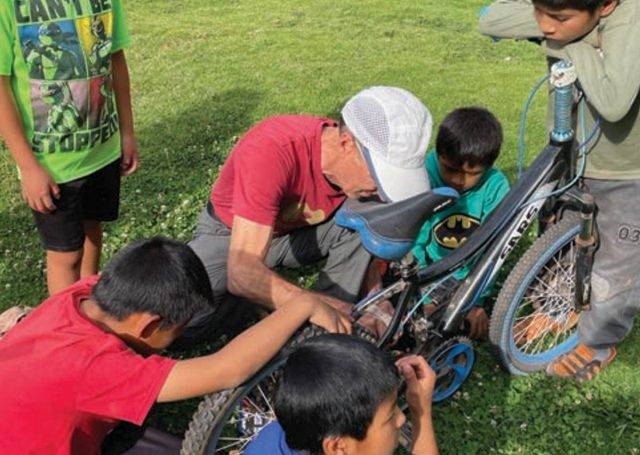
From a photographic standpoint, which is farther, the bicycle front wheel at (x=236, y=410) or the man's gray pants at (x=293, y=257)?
the man's gray pants at (x=293, y=257)

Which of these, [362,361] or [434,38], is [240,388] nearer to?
[362,361]

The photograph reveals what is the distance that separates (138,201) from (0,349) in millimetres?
2752

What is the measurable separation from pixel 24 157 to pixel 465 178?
1971 mm

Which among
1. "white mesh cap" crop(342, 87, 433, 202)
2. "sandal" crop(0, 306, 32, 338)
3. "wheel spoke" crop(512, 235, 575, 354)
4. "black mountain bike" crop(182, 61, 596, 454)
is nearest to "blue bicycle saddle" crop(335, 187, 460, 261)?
"black mountain bike" crop(182, 61, 596, 454)

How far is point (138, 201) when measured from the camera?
4953mm

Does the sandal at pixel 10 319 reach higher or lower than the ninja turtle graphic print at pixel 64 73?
lower

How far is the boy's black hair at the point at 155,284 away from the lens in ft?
7.48

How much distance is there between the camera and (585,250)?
3146mm

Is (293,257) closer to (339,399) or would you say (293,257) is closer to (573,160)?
(573,160)

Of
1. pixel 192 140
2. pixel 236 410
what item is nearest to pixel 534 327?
pixel 236 410

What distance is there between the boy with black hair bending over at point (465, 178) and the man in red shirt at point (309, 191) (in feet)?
1.47

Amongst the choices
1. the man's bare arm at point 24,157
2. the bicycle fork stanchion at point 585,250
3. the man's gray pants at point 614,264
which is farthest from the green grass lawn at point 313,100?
the man's bare arm at point 24,157

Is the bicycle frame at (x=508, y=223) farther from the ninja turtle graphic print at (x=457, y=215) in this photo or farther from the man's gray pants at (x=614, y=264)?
the ninja turtle graphic print at (x=457, y=215)

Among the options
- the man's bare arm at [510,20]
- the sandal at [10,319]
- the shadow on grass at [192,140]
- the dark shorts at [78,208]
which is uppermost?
the man's bare arm at [510,20]
